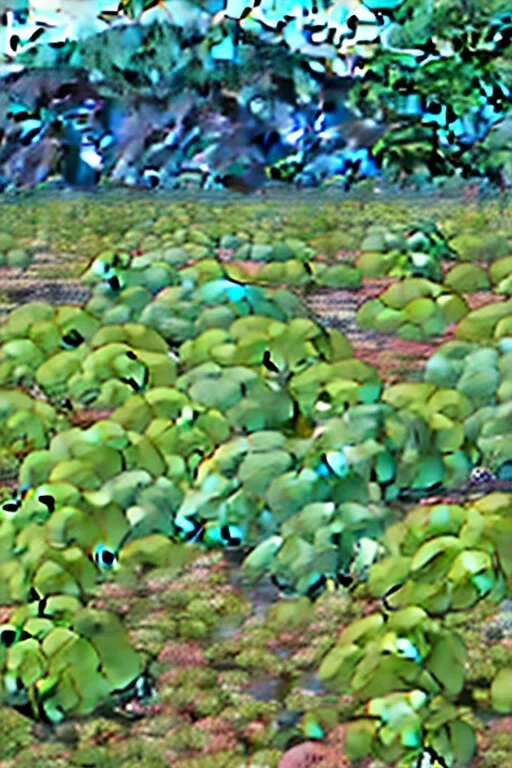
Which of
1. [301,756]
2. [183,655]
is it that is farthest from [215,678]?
[301,756]

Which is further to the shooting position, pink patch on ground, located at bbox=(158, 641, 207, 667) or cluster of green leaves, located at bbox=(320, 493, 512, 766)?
pink patch on ground, located at bbox=(158, 641, 207, 667)

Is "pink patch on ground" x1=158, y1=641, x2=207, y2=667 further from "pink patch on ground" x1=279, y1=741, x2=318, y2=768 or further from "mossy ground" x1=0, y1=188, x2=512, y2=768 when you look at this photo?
"pink patch on ground" x1=279, y1=741, x2=318, y2=768

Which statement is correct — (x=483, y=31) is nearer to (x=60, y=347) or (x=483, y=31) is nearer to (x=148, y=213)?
(x=148, y=213)

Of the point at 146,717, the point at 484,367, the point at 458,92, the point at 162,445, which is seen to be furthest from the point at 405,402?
the point at 458,92

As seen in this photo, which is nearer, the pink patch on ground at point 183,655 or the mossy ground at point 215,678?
the mossy ground at point 215,678

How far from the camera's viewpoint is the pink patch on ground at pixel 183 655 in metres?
1.87

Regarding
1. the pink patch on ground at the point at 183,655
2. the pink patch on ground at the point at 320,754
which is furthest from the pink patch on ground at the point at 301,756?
the pink patch on ground at the point at 183,655

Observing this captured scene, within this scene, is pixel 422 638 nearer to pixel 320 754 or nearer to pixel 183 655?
pixel 320 754

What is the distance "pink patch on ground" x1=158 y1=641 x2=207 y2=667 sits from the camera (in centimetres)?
187

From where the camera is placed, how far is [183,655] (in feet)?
6.20

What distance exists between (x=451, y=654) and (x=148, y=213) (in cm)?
224

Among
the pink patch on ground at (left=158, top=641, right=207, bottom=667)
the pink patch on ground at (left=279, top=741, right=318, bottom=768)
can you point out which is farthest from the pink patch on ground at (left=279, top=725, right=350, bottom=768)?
the pink patch on ground at (left=158, top=641, right=207, bottom=667)

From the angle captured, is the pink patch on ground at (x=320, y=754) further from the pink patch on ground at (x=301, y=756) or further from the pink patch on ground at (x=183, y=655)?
the pink patch on ground at (x=183, y=655)

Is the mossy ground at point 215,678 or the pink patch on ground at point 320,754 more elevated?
the pink patch on ground at point 320,754
